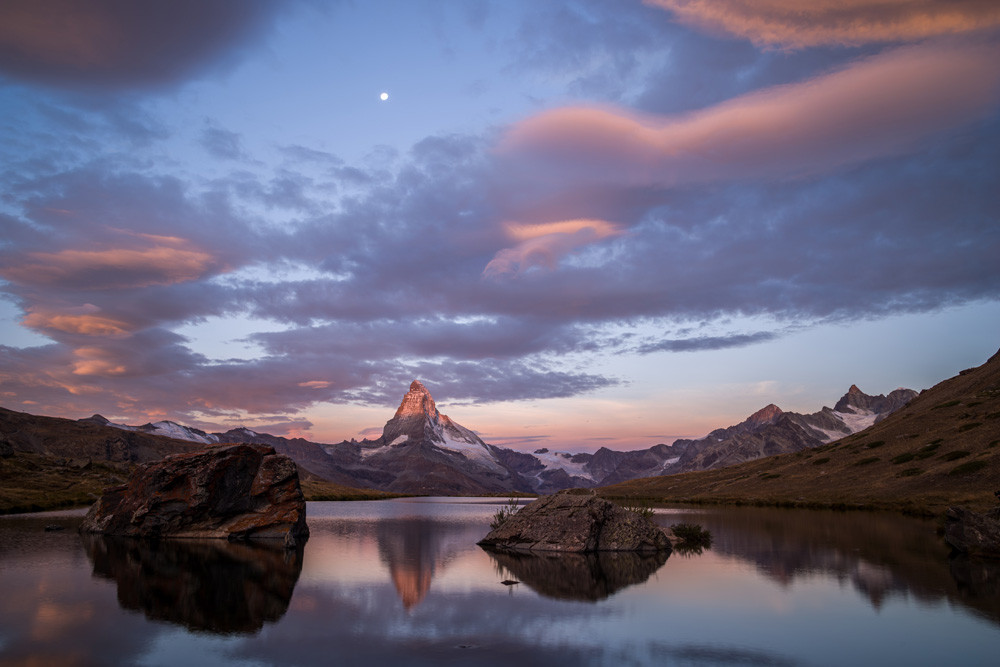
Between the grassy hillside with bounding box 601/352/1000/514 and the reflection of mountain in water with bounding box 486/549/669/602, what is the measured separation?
38.2 metres

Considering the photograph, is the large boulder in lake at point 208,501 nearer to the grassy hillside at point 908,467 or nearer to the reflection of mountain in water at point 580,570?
the reflection of mountain in water at point 580,570

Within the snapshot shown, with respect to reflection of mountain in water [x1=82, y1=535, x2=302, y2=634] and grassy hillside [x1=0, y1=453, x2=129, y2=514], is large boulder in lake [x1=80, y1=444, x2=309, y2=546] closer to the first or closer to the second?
reflection of mountain in water [x1=82, y1=535, x2=302, y2=634]

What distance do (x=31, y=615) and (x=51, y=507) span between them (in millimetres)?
63127

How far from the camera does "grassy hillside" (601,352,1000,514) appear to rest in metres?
71.8

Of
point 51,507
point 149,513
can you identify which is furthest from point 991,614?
point 51,507

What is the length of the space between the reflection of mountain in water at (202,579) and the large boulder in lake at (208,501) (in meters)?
2.73

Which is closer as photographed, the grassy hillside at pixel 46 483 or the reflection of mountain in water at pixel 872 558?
the reflection of mountain in water at pixel 872 558

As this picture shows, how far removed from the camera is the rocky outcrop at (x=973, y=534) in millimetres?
33750

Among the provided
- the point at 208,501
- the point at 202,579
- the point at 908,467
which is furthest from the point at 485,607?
the point at 908,467

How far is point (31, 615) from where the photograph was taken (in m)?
19.0

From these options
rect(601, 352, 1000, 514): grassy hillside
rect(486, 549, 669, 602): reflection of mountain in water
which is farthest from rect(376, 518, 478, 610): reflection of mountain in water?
rect(601, 352, 1000, 514): grassy hillside

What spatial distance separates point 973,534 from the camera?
3441 cm

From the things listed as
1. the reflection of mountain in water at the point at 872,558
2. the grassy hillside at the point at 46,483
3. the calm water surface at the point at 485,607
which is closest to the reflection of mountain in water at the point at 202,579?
the calm water surface at the point at 485,607

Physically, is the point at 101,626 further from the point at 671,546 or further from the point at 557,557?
the point at 671,546
